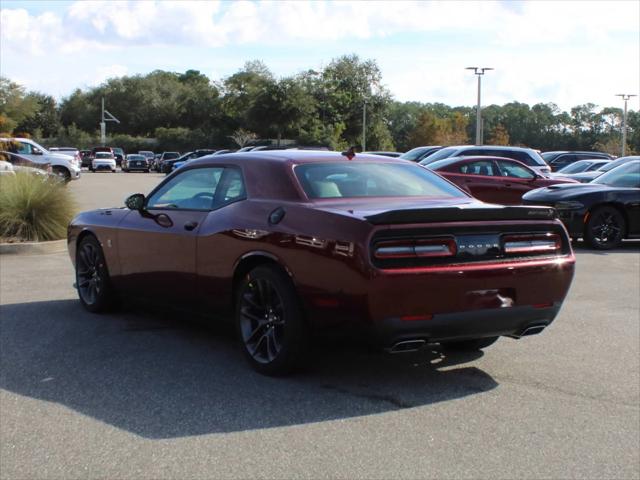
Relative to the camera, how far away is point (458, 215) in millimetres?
5191

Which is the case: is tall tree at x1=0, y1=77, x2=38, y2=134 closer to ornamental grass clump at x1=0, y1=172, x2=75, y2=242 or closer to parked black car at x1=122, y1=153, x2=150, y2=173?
parked black car at x1=122, y1=153, x2=150, y2=173

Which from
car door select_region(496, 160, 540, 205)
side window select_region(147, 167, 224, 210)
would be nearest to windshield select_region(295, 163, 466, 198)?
side window select_region(147, 167, 224, 210)

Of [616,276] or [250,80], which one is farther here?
[250,80]

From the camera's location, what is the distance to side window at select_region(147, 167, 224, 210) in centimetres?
642

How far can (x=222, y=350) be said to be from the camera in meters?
6.43

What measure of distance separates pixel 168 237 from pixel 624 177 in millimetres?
10288

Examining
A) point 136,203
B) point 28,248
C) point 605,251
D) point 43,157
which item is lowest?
point 605,251

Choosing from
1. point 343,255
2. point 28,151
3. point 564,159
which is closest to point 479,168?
point 343,255

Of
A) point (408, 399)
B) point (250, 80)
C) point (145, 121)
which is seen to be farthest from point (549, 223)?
point (145, 121)

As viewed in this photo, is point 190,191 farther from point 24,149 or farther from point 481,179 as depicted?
point 24,149

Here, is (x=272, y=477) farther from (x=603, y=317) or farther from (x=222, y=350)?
(x=603, y=317)

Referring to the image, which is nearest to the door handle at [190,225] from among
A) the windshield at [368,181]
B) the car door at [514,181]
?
the windshield at [368,181]

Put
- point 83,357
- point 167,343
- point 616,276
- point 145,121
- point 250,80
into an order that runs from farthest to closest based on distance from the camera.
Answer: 1. point 145,121
2. point 250,80
3. point 616,276
4. point 167,343
5. point 83,357

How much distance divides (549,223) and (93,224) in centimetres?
415
